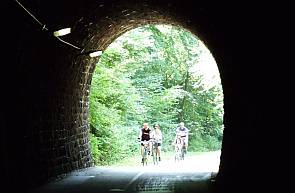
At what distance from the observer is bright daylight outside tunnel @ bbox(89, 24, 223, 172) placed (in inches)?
790

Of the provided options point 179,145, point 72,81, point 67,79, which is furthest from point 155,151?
point 67,79

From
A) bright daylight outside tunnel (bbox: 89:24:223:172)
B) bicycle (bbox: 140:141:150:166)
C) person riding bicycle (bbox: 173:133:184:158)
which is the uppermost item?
bright daylight outside tunnel (bbox: 89:24:223:172)

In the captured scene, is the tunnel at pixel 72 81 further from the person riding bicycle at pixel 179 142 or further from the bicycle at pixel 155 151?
the person riding bicycle at pixel 179 142

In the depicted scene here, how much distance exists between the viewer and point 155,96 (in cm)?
2823

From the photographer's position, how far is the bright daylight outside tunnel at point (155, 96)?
65.9 feet

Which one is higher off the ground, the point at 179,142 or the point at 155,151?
the point at 179,142

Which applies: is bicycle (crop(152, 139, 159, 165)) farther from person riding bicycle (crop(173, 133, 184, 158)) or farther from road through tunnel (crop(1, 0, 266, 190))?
road through tunnel (crop(1, 0, 266, 190))

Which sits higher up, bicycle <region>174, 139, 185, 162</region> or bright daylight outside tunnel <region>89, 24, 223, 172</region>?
bright daylight outside tunnel <region>89, 24, 223, 172</region>

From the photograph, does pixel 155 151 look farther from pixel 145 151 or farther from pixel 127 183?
pixel 127 183

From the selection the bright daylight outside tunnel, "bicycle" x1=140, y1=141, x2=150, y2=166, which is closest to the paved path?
"bicycle" x1=140, y1=141, x2=150, y2=166

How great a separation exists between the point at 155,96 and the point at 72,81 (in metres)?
16.0

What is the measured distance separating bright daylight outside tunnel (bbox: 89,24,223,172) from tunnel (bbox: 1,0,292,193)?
273 inches
